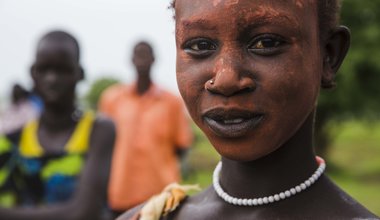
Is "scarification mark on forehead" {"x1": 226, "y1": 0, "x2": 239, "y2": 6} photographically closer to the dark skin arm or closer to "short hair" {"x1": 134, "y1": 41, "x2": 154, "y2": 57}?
the dark skin arm

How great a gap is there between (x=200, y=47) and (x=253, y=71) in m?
0.19

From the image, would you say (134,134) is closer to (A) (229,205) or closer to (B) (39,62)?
(B) (39,62)

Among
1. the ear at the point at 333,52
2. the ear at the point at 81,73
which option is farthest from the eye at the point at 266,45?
the ear at the point at 81,73

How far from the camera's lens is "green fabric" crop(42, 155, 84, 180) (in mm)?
3531

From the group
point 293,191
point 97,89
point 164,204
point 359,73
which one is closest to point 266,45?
point 293,191

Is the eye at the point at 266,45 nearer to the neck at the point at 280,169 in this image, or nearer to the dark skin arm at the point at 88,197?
the neck at the point at 280,169

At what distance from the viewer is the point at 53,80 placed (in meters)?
3.62

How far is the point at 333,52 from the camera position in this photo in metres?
2.07

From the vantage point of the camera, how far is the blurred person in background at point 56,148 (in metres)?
3.53

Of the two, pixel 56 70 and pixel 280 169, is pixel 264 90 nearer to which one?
pixel 280 169

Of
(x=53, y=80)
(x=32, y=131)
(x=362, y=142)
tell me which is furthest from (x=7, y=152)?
(x=362, y=142)

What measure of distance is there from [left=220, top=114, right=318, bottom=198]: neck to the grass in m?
8.67

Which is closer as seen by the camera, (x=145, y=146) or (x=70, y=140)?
(x=70, y=140)

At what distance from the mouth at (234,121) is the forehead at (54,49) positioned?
1.88 m
